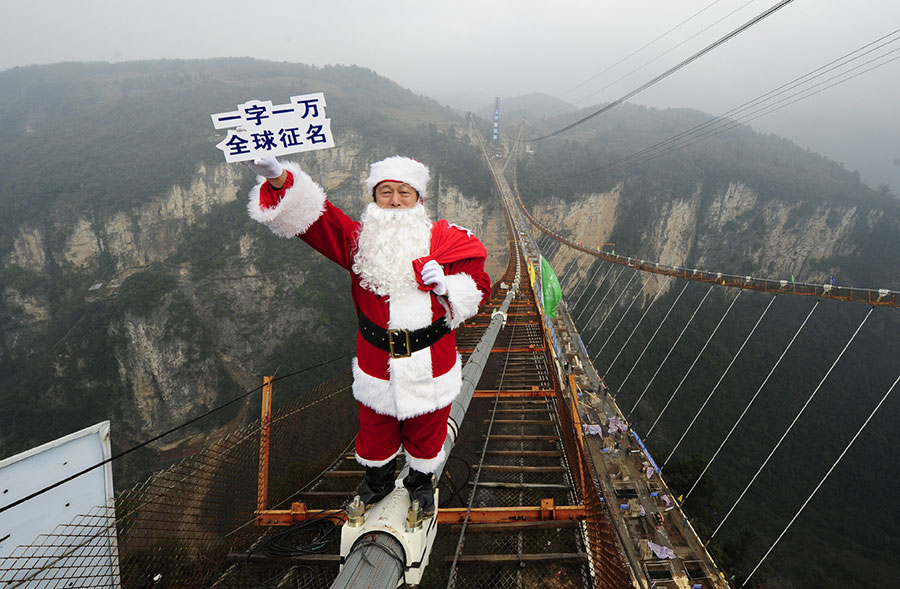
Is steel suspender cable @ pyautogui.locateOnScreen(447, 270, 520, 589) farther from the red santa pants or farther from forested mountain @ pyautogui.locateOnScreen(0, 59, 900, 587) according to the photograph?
forested mountain @ pyautogui.locateOnScreen(0, 59, 900, 587)

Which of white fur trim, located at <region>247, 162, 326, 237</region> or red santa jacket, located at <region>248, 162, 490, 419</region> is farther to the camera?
red santa jacket, located at <region>248, 162, 490, 419</region>

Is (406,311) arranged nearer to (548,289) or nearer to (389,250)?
(389,250)

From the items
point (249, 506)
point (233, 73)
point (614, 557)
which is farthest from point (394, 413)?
point (233, 73)

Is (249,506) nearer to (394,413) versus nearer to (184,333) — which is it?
(394,413)

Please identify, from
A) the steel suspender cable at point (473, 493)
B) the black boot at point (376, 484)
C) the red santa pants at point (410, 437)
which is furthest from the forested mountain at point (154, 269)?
the red santa pants at point (410, 437)

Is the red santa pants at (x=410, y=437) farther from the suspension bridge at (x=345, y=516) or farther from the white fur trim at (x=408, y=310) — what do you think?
the white fur trim at (x=408, y=310)

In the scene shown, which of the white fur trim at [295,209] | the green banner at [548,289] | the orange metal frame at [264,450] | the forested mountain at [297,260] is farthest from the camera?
the forested mountain at [297,260]

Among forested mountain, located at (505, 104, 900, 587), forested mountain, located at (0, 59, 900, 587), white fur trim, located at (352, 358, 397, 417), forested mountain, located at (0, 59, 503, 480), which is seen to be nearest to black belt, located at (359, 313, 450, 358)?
white fur trim, located at (352, 358, 397, 417)
